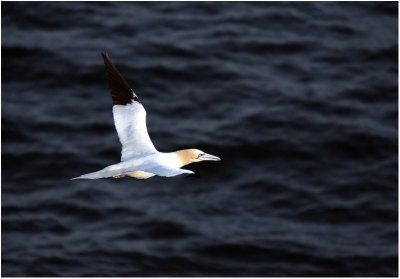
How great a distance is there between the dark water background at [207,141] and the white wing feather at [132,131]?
1148 centimetres

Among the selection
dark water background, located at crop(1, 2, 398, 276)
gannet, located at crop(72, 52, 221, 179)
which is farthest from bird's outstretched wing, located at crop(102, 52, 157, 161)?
dark water background, located at crop(1, 2, 398, 276)

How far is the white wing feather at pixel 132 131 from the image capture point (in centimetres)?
1304

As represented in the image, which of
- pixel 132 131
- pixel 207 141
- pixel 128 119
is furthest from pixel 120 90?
pixel 207 141

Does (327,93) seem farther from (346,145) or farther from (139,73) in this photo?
(139,73)

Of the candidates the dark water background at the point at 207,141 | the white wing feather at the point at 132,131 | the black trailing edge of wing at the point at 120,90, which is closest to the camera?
the white wing feather at the point at 132,131

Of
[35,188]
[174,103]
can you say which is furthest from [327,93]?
[35,188]

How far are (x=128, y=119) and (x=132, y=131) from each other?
0.26 meters

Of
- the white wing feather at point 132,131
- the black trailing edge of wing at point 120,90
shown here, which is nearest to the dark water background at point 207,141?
the black trailing edge of wing at point 120,90

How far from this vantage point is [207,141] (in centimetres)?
2620

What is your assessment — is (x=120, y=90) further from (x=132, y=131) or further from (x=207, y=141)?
(x=207, y=141)

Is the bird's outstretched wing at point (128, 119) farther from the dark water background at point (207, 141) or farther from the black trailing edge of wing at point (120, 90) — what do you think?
the dark water background at point (207, 141)

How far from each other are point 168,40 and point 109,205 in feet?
19.5

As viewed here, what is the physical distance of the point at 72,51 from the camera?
2877 centimetres

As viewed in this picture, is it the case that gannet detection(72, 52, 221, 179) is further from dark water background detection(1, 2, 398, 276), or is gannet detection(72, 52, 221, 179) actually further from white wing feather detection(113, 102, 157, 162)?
dark water background detection(1, 2, 398, 276)
